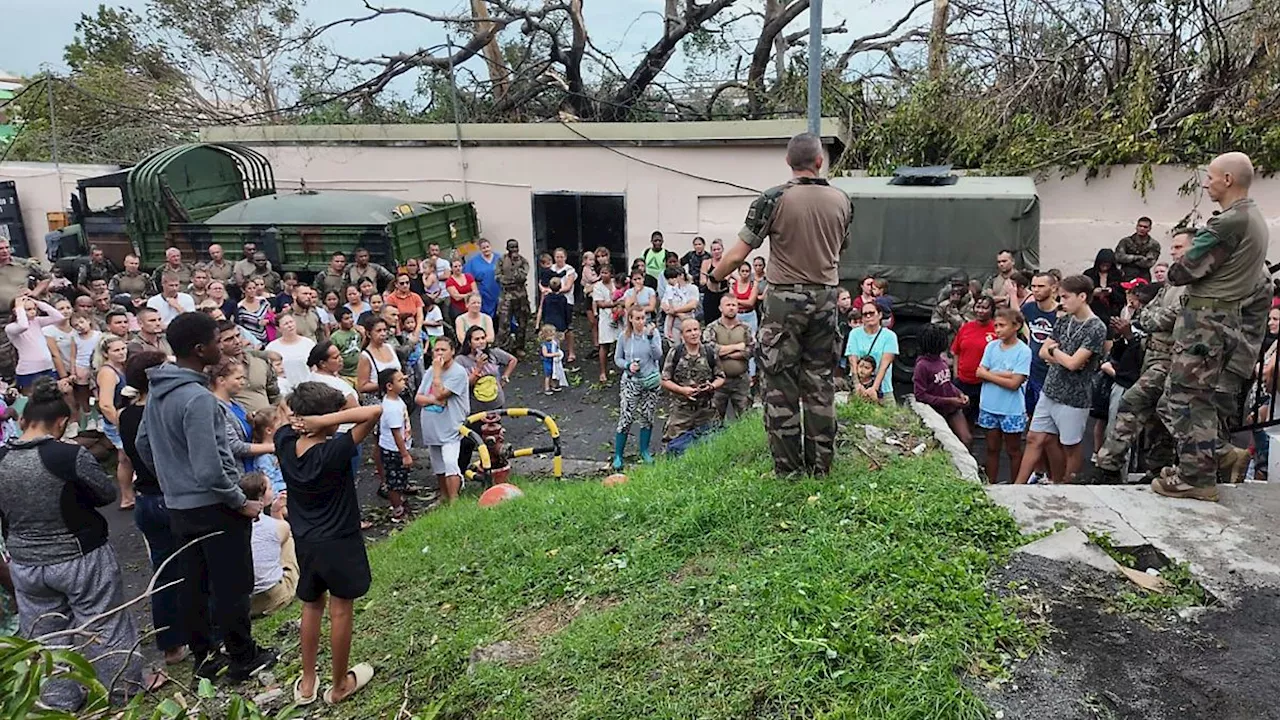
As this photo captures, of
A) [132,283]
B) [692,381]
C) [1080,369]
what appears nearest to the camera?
[1080,369]

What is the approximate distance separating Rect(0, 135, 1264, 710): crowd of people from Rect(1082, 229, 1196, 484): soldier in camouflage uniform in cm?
2

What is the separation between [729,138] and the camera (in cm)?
1400

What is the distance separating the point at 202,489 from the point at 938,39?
47.3ft

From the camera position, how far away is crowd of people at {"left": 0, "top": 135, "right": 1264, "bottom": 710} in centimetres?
454

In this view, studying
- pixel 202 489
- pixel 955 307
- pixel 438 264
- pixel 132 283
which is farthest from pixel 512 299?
pixel 202 489

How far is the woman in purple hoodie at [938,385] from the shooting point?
744 centimetres

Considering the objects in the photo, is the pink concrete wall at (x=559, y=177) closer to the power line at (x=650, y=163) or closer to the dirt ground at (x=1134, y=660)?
the power line at (x=650, y=163)

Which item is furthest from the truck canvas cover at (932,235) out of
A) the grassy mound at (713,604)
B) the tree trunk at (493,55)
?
the tree trunk at (493,55)

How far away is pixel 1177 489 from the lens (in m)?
5.00

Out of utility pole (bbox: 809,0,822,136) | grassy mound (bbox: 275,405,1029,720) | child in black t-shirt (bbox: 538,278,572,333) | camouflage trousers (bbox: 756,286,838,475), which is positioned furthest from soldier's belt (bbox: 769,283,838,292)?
child in black t-shirt (bbox: 538,278,572,333)

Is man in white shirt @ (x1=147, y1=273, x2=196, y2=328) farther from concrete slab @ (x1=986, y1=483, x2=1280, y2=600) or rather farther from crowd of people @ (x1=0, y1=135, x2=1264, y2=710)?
concrete slab @ (x1=986, y1=483, x2=1280, y2=600)

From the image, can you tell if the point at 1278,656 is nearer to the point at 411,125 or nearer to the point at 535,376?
the point at 535,376

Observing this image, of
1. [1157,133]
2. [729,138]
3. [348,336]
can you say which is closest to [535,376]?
[348,336]

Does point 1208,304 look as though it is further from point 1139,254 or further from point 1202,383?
point 1139,254
